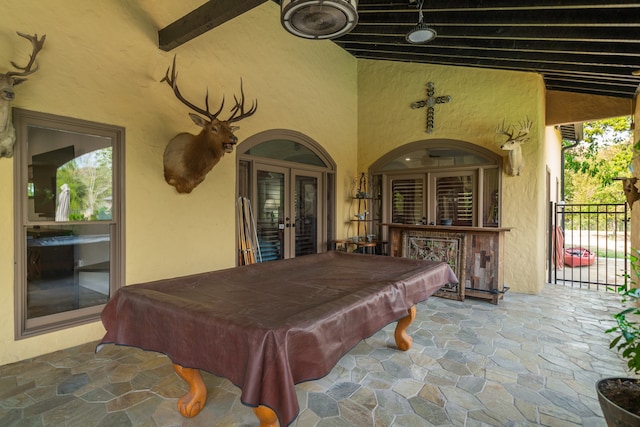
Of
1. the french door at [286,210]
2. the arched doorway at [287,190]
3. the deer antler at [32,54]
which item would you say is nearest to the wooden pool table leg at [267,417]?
the deer antler at [32,54]

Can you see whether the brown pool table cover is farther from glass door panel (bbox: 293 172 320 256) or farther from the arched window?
the arched window

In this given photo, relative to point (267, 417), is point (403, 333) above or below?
below

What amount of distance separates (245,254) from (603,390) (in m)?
4.01

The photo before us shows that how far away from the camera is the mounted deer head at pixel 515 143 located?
502cm

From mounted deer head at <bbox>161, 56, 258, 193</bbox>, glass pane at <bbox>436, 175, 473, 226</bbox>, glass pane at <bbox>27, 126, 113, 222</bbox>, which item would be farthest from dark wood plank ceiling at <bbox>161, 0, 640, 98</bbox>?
glass pane at <bbox>436, 175, 473, 226</bbox>

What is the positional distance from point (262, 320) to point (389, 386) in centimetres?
152

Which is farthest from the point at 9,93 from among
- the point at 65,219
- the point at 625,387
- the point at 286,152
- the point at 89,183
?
the point at 625,387

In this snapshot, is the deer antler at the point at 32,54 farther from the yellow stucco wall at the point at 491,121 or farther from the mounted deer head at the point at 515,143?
the mounted deer head at the point at 515,143

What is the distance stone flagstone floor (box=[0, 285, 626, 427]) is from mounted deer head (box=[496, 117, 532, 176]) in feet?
8.57

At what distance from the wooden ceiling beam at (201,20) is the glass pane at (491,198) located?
4.63 m

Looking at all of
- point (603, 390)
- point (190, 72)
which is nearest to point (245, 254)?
point (190, 72)

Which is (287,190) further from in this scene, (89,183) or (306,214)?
(89,183)

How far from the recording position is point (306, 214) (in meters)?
6.12

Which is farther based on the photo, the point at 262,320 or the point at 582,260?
the point at 582,260
